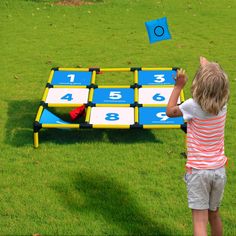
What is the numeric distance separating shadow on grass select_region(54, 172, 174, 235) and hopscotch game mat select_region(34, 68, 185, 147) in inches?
41.3

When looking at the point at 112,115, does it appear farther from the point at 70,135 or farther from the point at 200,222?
the point at 200,222

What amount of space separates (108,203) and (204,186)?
5.70 ft

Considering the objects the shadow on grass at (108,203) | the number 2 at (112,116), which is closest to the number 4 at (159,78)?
the number 2 at (112,116)

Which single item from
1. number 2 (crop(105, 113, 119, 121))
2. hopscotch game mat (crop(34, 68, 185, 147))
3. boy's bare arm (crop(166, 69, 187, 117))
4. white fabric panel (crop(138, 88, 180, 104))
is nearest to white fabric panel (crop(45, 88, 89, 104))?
hopscotch game mat (crop(34, 68, 185, 147))

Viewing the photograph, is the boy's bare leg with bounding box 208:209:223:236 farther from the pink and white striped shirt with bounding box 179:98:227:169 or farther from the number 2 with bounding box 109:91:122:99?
the number 2 with bounding box 109:91:122:99

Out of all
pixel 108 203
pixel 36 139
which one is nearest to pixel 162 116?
pixel 36 139

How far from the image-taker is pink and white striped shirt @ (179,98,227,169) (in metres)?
3.51

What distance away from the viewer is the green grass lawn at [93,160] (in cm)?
483

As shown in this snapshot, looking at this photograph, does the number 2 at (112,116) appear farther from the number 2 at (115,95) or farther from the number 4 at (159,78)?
the number 4 at (159,78)

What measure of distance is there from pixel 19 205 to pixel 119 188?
114 cm

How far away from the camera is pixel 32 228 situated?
4.69m

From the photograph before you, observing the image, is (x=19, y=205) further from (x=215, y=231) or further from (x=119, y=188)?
(x=215, y=231)

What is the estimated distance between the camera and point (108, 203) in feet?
16.8

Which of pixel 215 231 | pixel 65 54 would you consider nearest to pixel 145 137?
pixel 215 231
